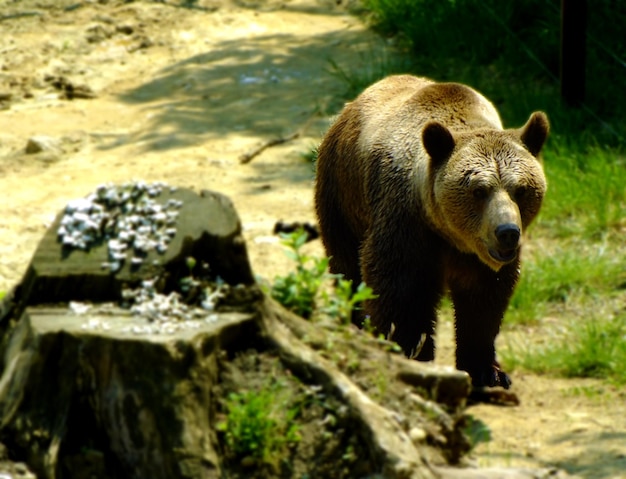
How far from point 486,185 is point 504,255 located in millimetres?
353

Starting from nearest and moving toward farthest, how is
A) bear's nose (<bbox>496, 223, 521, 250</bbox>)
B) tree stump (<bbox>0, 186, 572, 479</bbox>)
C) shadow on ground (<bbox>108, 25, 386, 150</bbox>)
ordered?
1. tree stump (<bbox>0, 186, 572, 479</bbox>)
2. bear's nose (<bbox>496, 223, 521, 250</bbox>)
3. shadow on ground (<bbox>108, 25, 386, 150</bbox>)

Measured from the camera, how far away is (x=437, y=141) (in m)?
5.78

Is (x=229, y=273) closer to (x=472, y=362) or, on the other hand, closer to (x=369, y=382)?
(x=369, y=382)

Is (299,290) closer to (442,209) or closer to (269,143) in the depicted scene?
(442,209)

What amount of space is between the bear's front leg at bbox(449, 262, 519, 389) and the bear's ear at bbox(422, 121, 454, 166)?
64 cm

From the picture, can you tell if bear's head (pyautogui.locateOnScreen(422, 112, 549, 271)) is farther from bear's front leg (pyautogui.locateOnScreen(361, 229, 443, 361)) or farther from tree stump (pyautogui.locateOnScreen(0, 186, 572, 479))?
tree stump (pyautogui.locateOnScreen(0, 186, 572, 479))

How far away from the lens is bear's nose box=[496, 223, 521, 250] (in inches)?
211

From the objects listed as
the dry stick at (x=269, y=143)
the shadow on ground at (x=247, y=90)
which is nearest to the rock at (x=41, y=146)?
the shadow on ground at (x=247, y=90)

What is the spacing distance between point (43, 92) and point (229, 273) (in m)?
8.56

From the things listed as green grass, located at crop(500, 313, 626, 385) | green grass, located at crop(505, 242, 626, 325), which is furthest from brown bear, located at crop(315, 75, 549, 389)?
green grass, located at crop(505, 242, 626, 325)

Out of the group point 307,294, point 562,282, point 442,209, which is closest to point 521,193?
point 442,209

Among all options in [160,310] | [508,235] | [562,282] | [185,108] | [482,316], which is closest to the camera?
[160,310]

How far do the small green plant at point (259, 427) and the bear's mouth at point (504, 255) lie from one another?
82.4 inches

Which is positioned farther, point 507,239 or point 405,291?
point 405,291
